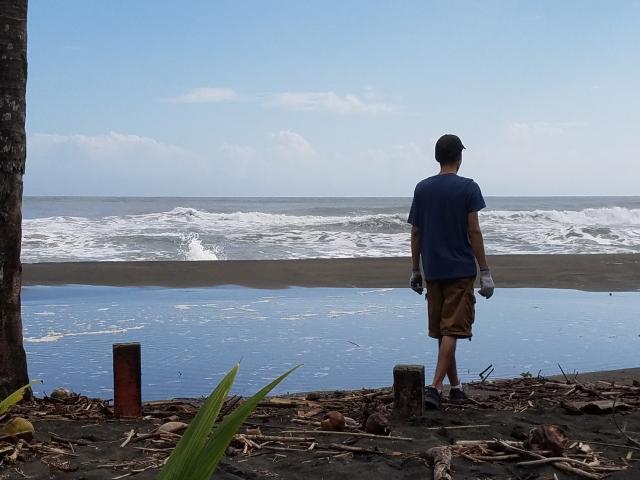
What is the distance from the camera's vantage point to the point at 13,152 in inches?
218

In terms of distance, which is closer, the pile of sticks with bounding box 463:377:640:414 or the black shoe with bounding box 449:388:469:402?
the pile of sticks with bounding box 463:377:640:414

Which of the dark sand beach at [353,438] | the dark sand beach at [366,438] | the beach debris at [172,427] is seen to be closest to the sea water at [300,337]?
the dark sand beach at [366,438]

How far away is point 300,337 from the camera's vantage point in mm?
8992

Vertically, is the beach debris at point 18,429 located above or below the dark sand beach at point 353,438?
above

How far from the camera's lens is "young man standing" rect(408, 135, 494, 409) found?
5711mm

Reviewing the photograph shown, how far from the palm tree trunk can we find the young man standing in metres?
2.85

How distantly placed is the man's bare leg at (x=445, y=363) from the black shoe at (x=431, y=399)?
160mm

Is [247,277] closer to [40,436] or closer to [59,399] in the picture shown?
[59,399]

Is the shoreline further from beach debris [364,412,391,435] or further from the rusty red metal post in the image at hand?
beach debris [364,412,391,435]

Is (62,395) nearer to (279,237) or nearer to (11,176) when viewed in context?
(11,176)

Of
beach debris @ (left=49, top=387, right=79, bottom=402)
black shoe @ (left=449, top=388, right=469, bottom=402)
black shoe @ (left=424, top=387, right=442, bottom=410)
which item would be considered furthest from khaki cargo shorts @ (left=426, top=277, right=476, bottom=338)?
beach debris @ (left=49, top=387, right=79, bottom=402)

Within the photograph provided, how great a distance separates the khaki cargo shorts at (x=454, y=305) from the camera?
5.71 metres

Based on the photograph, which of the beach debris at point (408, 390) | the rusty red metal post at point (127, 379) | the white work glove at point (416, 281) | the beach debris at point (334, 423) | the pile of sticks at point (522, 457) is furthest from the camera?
the white work glove at point (416, 281)

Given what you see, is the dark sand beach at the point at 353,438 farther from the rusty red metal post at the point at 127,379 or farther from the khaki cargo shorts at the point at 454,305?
the khaki cargo shorts at the point at 454,305
